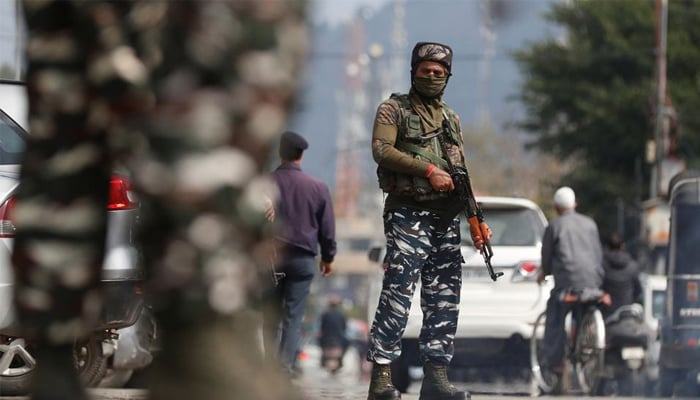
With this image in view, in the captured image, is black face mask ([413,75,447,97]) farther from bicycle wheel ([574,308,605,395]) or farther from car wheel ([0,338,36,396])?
bicycle wheel ([574,308,605,395])

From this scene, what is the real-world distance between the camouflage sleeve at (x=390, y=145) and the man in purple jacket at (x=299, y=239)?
271 cm

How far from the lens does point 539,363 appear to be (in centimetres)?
1427

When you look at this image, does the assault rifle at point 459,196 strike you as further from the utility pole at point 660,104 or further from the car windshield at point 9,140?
the utility pole at point 660,104

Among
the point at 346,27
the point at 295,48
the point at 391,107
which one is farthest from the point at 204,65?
the point at 346,27

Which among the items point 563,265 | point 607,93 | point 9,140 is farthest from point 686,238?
point 607,93

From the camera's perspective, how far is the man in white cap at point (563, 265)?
14.0 meters

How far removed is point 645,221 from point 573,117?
5839mm

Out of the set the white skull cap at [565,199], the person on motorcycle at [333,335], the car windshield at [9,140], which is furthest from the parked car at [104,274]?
the person on motorcycle at [333,335]

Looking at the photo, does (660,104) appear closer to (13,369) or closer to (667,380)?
(667,380)

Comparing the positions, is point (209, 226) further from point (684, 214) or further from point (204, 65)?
point (684, 214)

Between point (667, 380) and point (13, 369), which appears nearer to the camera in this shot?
point (13, 369)

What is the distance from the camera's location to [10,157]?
324 inches

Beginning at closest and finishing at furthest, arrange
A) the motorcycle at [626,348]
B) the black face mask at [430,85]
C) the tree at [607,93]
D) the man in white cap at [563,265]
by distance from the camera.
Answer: the black face mask at [430,85] < the man in white cap at [563,265] < the motorcycle at [626,348] < the tree at [607,93]

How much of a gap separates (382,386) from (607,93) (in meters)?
40.3
